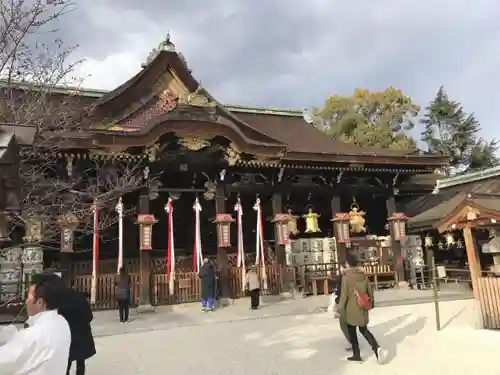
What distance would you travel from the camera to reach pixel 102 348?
792 cm

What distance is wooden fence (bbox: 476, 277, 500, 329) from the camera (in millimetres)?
8109

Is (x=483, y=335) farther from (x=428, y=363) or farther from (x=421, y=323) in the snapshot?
(x=428, y=363)

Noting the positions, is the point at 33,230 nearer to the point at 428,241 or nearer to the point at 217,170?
the point at 217,170

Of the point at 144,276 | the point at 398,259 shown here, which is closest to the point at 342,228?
the point at 398,259

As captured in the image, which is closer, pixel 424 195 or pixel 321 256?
pixel 321 256

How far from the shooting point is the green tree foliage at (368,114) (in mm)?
31894

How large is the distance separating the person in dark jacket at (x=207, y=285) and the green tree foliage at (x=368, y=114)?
2188 cm

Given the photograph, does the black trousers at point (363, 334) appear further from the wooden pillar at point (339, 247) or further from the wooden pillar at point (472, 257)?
the wooden pillar at point (339, 247)

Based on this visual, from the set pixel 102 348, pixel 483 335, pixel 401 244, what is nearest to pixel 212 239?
pixel 401 244

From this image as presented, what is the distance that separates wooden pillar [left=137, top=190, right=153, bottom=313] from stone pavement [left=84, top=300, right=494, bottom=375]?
5.80 ft

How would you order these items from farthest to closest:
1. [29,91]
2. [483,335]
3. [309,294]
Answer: [309,294] < [483,335] < [29,91]

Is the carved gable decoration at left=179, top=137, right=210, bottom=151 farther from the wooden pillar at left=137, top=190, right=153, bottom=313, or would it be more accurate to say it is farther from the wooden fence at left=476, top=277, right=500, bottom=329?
the wooden fence at left=476, top=277, right=500, bottom=329

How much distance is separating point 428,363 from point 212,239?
37.2 feet

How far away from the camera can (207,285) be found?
39.2 ft
